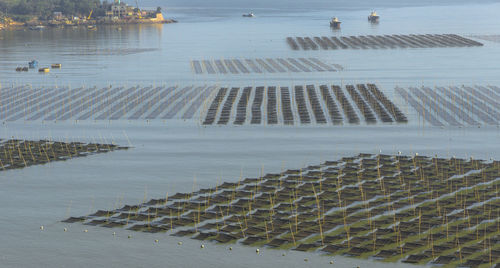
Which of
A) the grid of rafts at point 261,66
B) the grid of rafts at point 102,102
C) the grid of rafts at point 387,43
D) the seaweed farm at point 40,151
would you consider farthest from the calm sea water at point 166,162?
the grid of rafts at point 387,43

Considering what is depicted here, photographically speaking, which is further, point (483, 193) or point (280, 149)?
point (280, 149)

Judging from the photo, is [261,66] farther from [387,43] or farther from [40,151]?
[40,151]

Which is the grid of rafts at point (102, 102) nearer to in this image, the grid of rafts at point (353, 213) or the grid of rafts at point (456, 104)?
the grid of rafts at point (456, 104)

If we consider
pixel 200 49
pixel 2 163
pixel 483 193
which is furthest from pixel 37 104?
pixel 200 49

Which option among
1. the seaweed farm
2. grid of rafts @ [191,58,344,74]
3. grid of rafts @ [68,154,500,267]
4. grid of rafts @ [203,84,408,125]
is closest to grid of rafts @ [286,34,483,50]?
grid of rafts @ [191,58,344,74]

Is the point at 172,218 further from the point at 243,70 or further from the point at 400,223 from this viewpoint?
the point at 243,70

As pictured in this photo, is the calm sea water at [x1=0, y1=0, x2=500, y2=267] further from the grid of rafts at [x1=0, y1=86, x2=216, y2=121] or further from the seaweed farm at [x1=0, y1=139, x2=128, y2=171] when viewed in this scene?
the grid of rafts at [x1=0, y1=86, x2=216, y2=121]
